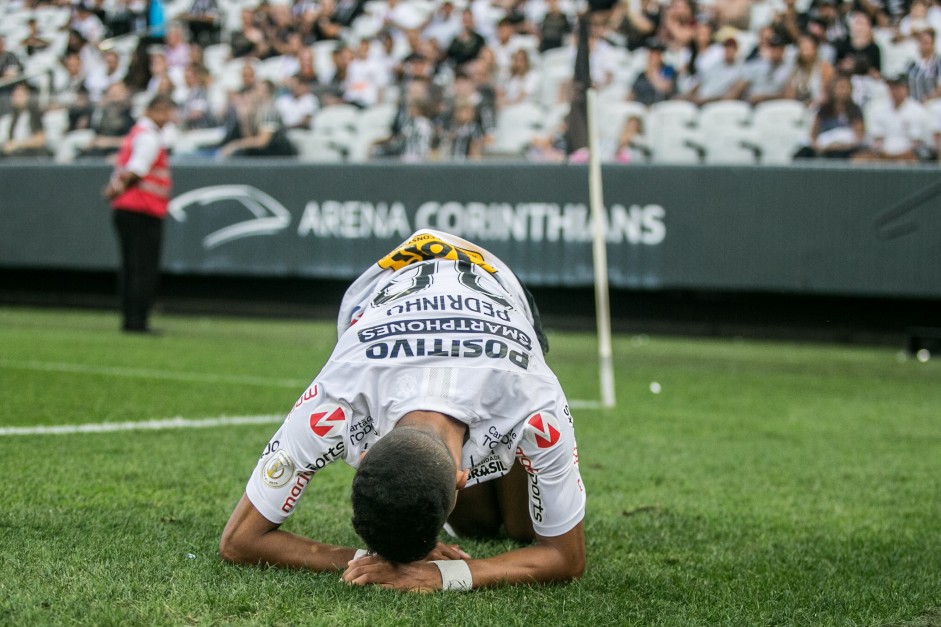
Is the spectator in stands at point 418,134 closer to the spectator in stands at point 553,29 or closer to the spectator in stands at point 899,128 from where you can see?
the spectator in stands at point 553,29

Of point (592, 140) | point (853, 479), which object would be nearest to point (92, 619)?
point (853, 479)

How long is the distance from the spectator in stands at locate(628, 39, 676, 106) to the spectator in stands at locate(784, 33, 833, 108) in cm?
128

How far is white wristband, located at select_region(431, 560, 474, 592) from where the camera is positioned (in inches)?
127

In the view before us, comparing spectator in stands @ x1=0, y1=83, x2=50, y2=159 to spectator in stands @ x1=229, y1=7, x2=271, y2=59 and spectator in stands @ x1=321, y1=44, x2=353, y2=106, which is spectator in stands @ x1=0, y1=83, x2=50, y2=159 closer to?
spectator in stands @ x1=229, y1=7, x2=271, y2=59

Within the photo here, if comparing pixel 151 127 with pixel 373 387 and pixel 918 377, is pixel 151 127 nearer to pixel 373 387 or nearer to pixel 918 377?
pixel 918 377

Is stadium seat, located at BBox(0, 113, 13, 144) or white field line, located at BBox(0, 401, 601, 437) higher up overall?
stadium seat, located at BBox(0, 113, 13, 144)

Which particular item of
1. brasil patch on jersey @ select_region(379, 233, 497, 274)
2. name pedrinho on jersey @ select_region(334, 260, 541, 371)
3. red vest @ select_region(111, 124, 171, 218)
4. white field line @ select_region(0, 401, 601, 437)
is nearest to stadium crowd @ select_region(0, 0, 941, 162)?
red vest @ select_region(111, 124, 171, 218)

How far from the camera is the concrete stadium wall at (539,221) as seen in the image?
39.8 ft

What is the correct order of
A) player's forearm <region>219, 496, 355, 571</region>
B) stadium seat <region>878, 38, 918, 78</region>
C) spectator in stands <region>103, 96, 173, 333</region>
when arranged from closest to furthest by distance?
player's forearm <region>219, 496, 355, 571</region> → spectator in stands <region>103, 96, 173, 333</region> → stadium seat <region>878, 38, 918, 78</region>

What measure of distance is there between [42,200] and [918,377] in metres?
11.0

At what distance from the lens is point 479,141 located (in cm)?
1359

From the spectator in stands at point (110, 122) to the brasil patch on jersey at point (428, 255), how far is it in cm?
1202

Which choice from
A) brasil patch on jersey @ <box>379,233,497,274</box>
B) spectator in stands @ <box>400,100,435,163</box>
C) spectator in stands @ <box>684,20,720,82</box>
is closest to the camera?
brasil patch on jersey @ <box>379,233,497,274</box>

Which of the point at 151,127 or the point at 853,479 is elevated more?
the point at 151,127
